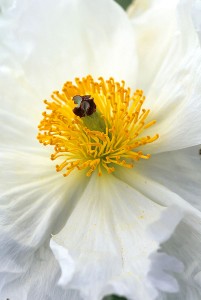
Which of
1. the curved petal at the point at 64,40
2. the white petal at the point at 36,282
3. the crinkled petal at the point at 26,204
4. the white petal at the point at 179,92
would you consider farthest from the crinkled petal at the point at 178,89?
the white petal at the point at 36,282

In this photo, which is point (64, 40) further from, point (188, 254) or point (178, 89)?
point (188, 254)

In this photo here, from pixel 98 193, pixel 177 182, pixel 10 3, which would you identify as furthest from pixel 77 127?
pixel 10 3

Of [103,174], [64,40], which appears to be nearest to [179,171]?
[103,174]

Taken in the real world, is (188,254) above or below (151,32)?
below

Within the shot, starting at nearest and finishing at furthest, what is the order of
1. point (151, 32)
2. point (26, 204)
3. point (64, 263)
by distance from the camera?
point (64, 263), point (26, 204), point (151, 32)

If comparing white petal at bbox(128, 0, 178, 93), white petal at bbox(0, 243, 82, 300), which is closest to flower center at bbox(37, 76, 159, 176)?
white petal at bbox(128, 0, 178, 93)

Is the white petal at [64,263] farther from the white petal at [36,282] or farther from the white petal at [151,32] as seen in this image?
the white petal at [151,32]
